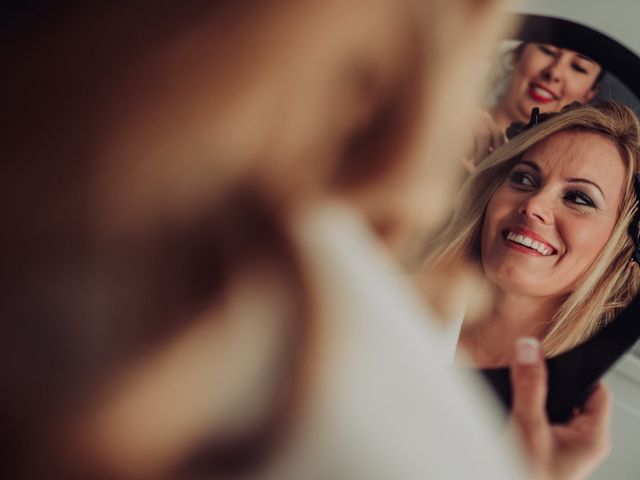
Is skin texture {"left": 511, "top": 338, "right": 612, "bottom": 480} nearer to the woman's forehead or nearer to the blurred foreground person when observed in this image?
the blurred foreground person

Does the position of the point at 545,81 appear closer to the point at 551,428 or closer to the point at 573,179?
the point at 573,179

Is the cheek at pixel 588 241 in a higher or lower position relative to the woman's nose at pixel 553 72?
lower

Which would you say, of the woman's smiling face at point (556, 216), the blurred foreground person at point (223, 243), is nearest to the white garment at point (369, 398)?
the blurred foreground person at point (223, 243)

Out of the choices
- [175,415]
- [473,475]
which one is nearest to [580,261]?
[473,475]

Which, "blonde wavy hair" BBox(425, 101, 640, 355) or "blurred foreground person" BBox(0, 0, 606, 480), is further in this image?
"blonde wavy hair" BBox(425, 101, 640, 355)

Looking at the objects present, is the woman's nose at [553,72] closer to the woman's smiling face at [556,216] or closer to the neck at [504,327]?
the woman's smiling face at [556,216]

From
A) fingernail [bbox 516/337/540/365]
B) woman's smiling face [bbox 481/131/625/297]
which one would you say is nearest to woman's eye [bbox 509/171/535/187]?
woman's smiling face [bbox 481/131/625/297]

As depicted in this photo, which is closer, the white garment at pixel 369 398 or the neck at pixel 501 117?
the white garment at pixel 369 398

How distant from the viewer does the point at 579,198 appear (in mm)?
381

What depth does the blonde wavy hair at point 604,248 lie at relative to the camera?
0.37 meters

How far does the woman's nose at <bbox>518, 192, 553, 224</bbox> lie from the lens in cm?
38

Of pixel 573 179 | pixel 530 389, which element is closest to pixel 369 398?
pixel 530 389

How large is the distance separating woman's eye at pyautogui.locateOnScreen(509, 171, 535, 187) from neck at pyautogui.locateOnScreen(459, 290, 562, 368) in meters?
0.08

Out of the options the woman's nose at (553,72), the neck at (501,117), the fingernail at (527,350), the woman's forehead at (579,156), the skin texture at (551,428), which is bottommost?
the skin texture at (551,428)
